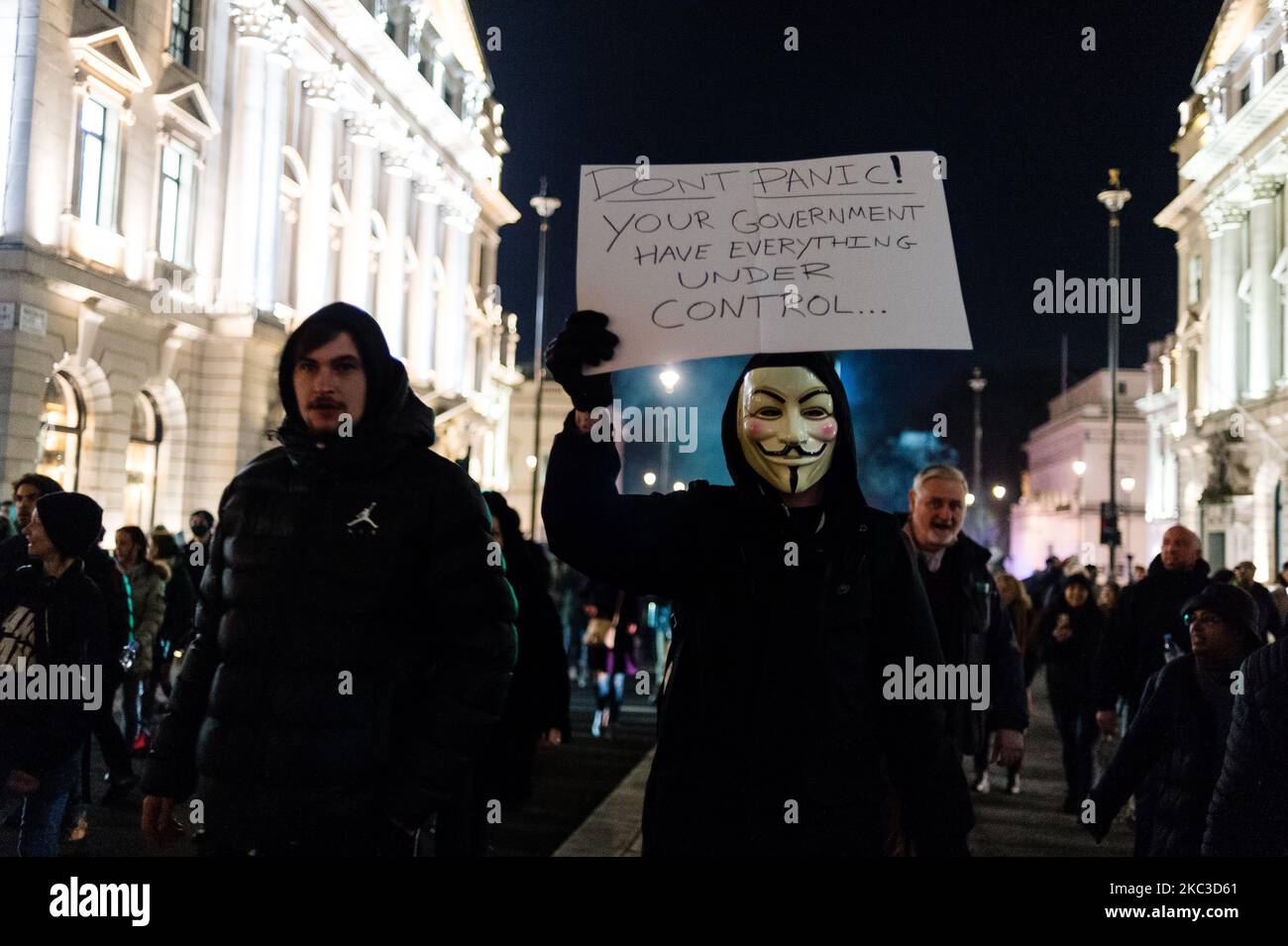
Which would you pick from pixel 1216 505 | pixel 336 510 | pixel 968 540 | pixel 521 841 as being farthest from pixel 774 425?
pixel 1216 505

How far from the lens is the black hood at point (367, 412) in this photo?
302 cm

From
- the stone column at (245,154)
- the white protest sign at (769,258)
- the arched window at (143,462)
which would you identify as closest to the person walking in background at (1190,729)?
the white protest sign at (769,258)

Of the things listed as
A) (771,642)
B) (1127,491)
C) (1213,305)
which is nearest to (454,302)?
(1213,305)

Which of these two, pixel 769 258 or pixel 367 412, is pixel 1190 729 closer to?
pixel 769 258

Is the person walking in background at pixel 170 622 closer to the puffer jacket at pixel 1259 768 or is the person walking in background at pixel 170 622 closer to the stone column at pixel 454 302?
the puffer jacket at pixel 1259 768

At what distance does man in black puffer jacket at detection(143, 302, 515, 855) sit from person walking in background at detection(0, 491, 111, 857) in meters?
1.97

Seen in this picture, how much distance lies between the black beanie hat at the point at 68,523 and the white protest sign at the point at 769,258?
3228 mm

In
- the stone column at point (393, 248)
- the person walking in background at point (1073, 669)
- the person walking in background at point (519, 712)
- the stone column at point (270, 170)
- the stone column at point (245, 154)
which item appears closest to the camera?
the person walking in background at point (519, 712)

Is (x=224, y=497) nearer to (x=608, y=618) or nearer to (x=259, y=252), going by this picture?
(x=608, y=618)

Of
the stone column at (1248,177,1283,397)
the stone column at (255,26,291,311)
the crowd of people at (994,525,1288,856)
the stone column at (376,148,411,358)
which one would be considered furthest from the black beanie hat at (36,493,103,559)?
the stone column at (1248,177,1283,397)
